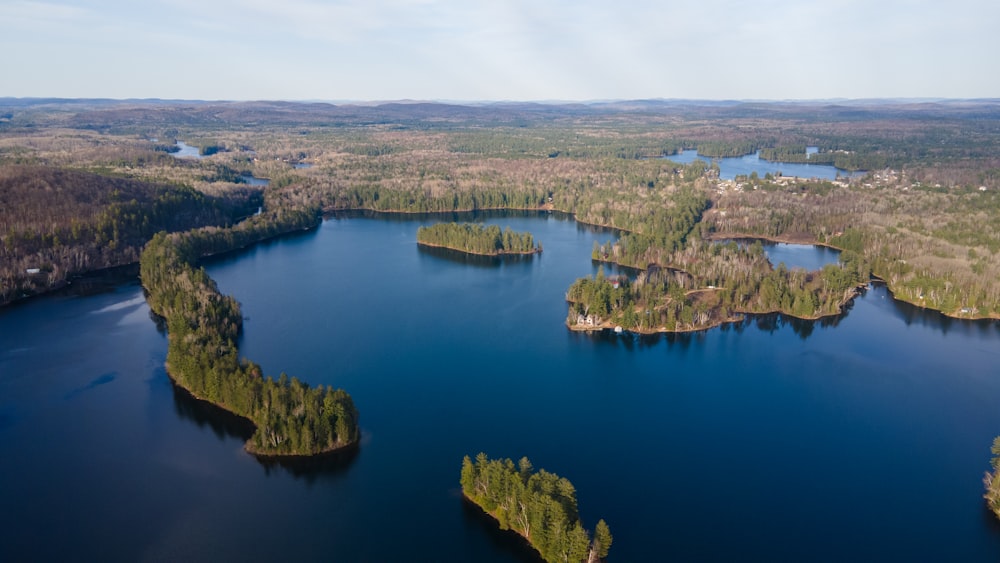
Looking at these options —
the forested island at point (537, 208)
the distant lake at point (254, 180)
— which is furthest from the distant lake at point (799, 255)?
the distant lake at point (254, 180)

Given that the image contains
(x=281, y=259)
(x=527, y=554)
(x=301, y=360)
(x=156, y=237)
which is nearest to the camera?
(x=527, y=554)

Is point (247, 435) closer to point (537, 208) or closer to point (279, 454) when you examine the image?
point (279, 454)

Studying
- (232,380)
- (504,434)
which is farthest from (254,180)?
(504,434)

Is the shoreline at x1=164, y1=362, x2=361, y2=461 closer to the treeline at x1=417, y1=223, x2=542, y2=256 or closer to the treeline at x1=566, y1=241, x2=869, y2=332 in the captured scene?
the treeline at x1=566, y1=241, x2=869, y2=332

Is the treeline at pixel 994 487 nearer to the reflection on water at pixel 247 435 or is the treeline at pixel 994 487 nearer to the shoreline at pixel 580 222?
→ the shoreline at pixel 580 222

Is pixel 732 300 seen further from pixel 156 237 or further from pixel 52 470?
pixel 156 237

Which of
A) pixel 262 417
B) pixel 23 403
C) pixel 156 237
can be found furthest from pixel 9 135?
pixel 262 417
